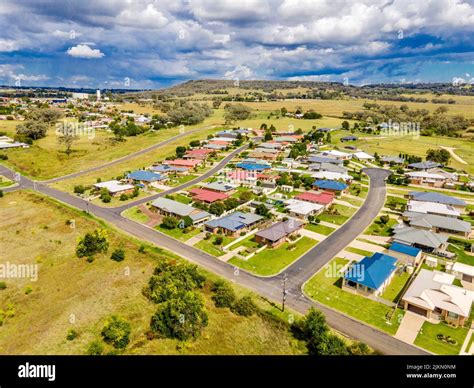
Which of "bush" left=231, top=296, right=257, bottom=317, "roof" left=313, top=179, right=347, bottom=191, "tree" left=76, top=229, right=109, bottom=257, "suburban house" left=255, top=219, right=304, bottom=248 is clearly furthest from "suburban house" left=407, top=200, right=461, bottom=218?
"tree" left=76, top=229, right=109, bottom=257

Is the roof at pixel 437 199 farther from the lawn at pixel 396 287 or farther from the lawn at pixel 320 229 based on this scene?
the lawn at pixel 396 287

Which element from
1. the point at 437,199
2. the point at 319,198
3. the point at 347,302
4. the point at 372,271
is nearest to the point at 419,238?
the point at 372,271

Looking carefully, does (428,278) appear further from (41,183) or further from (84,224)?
(41,183)

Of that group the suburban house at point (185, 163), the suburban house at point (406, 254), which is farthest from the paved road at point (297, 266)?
the suburban house at point (185, 163)
